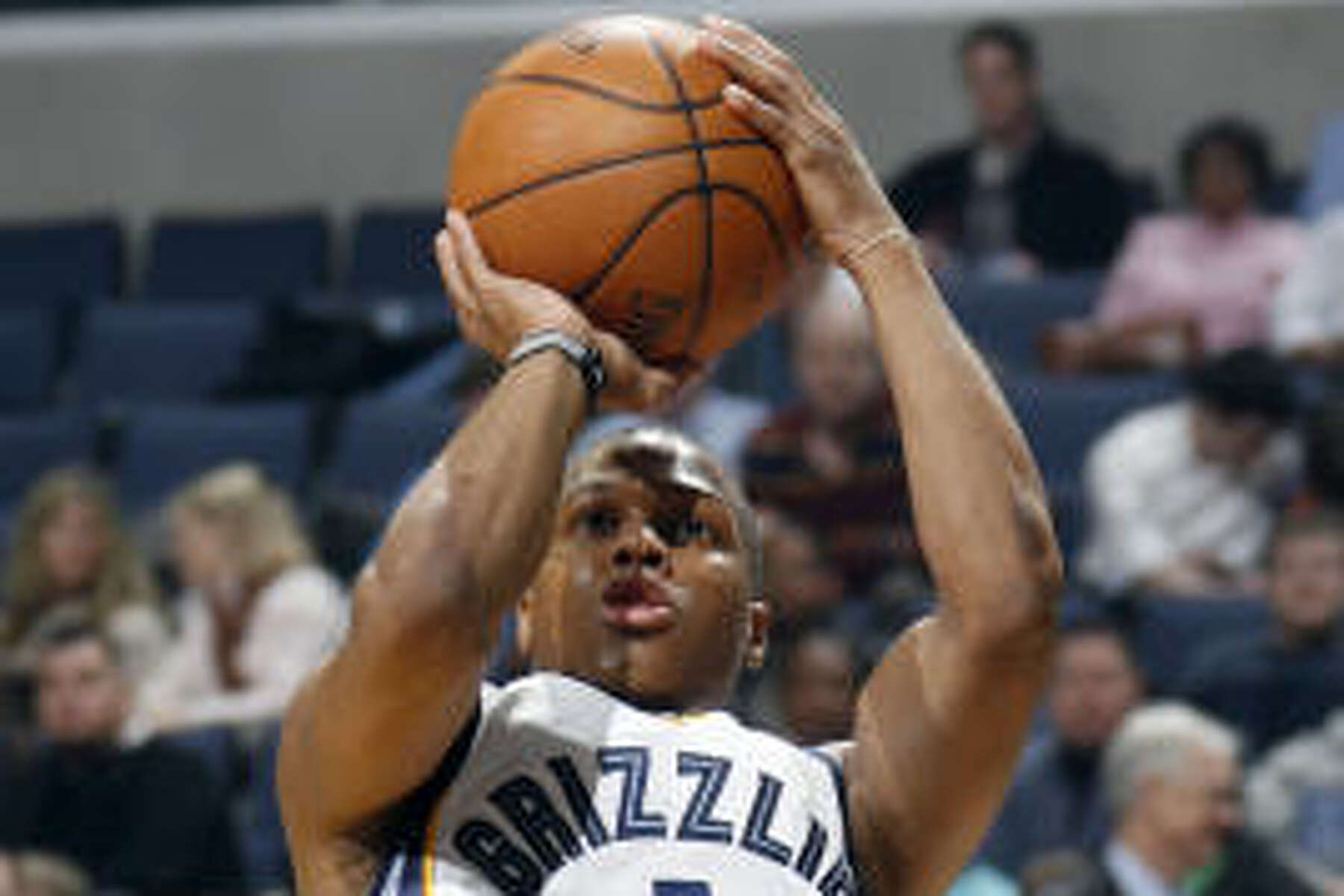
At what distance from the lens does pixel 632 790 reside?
2.59m

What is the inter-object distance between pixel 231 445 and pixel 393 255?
4.28 ft

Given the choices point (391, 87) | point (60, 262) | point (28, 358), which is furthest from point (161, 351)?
point (391, 87)

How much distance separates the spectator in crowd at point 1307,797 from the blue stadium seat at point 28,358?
399cm

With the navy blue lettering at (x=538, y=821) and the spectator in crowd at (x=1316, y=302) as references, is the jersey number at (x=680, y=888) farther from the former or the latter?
the spectator in crowd at (x=1316, y=302)

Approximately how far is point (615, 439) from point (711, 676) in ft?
0.86

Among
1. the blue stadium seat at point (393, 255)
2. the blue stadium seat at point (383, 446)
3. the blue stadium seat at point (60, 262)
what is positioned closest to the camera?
the blue stadium seat at point (383, 446)

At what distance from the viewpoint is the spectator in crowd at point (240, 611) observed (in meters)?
6.28

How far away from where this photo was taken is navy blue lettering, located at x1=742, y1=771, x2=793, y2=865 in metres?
2.59

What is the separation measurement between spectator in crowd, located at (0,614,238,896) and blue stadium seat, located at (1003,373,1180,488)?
213cm

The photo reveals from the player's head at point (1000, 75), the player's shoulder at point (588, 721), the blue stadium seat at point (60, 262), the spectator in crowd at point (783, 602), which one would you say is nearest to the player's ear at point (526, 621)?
the player's shoulder at point (588, 721)

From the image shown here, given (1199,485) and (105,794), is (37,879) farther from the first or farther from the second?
(1199,485)

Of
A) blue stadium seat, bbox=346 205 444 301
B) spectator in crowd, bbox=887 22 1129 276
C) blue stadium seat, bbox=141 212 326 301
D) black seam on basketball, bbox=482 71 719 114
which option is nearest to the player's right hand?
black seam on basketball, bbox=482 71 719 114

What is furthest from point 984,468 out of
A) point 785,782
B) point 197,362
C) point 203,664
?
point 197,362

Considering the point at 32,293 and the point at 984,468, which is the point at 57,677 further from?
the point at 984,468
